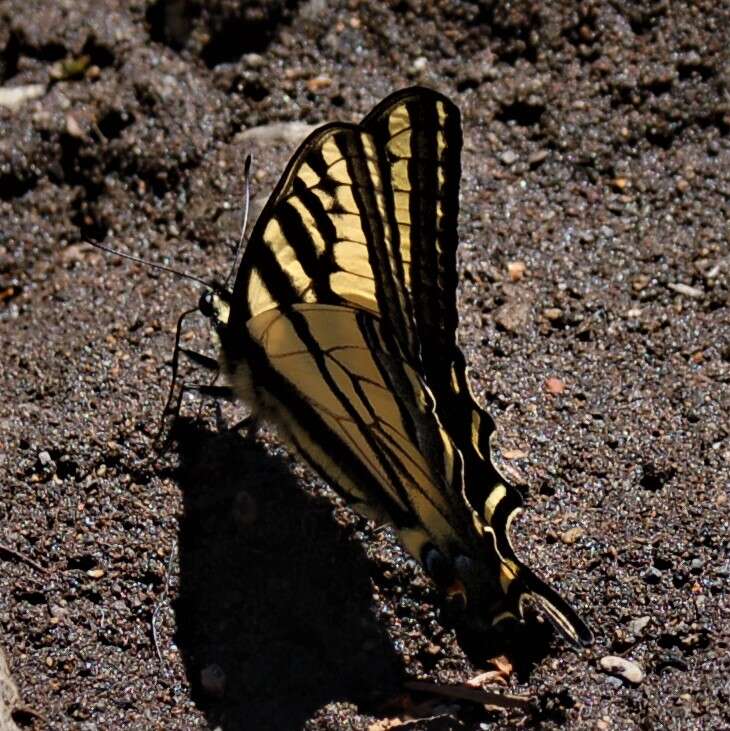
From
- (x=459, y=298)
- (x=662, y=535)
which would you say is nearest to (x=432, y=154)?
(x=459, y=298)

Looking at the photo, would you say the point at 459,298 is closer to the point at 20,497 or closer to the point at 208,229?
the point at 208,229

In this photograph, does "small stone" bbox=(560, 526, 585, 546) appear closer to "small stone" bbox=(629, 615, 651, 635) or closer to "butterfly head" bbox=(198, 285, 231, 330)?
"small stone" bbox=(629, 615, 651, 635)

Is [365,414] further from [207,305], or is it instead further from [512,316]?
[512,316]

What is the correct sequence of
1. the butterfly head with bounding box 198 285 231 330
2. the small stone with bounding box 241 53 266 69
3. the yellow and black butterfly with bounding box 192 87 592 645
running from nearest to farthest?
the yellow and black butterfly with bounding box 192 87 592 645
the butterfly head with bounding box 198 285 231 330
the small stone with bounding box 241 53 266 69

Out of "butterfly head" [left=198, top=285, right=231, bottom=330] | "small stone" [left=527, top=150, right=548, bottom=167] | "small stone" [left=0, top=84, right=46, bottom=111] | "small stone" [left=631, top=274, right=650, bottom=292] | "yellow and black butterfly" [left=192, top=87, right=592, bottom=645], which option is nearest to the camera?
"yellow and black butterfly" [left=192, top=87, right=592, bottom=645]

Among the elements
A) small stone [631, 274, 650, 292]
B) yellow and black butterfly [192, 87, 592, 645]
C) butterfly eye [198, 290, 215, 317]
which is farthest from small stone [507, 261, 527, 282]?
butterfly eye [198, 290, 215, 317]

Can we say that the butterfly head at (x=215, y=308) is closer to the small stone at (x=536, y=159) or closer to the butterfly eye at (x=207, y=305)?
the butterfly eye at (x=207, y=305)

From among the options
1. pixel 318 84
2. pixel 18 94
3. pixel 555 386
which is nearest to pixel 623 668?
pixel 555 386

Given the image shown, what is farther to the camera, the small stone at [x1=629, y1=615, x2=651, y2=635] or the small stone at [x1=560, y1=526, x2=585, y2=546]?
the small stone at [x1=560, y1=526, x2=585, y2=546]

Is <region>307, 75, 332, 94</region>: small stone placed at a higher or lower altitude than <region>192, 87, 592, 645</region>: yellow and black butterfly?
higher
